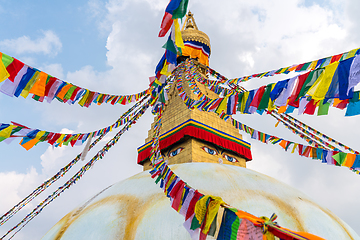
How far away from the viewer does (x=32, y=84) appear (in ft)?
10.8

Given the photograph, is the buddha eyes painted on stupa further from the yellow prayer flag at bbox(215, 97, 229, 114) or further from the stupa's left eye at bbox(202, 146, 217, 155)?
the yellow prayer flag at bbox(215, 97, 229, 114)

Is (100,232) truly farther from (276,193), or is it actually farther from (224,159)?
(224,159)

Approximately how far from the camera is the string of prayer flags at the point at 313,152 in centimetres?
495

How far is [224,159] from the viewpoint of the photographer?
6891 mm

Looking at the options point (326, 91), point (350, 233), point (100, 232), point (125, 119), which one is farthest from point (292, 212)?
point (125, 119)

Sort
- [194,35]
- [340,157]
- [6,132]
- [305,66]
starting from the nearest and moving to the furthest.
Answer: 1. [6,132]
2. [305,66]
3. [340,157]
4. [194,35]

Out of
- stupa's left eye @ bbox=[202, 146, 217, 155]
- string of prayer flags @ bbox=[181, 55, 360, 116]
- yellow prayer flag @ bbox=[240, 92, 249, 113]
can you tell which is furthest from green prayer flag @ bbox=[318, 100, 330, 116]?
stupa's left eye @ bbox=[202, 146, 217, 155]

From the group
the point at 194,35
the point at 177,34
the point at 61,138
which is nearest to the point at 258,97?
the point at 177,34

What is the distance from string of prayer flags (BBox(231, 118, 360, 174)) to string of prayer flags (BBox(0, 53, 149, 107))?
200 inches

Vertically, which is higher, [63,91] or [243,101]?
[243,101]

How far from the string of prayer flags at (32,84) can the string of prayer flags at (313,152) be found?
5075 millimetres

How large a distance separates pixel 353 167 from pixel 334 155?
0.41 metres

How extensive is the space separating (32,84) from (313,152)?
5.97m

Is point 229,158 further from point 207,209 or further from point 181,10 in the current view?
point 181,10
